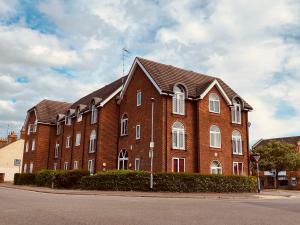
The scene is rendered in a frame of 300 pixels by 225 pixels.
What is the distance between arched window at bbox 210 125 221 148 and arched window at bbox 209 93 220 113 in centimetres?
164

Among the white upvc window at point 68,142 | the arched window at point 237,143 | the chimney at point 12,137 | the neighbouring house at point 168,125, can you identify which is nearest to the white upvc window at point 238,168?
the neighbouring house at point 168,125

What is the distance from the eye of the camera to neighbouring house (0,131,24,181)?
2389 inches

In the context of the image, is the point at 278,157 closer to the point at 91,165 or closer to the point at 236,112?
the point at 236,112

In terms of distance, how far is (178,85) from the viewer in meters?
31.8

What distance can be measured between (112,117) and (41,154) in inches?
657

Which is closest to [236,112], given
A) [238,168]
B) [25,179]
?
[238,168]

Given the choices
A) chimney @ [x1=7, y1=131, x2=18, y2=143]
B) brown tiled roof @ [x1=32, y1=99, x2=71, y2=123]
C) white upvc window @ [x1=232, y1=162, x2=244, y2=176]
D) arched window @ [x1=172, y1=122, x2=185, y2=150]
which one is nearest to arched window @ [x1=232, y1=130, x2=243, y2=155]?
white upvc window @ [x1=232, y1=162, x2=244, y2=176]

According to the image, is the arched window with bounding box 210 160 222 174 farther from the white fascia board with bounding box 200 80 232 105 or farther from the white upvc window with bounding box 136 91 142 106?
the white upvc window with bounding box 136 91 142 106

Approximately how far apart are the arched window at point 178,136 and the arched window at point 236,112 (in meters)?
6.80

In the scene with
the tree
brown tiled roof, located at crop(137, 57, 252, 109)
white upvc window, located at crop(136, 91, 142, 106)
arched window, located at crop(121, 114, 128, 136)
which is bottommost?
the tree

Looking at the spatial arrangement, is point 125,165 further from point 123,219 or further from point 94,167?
point 123,219

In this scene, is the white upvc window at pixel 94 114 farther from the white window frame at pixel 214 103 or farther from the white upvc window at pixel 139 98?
the white window frame at pixel 214 103

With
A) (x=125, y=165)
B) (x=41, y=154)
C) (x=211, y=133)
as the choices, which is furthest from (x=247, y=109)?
(x=41, y=154)

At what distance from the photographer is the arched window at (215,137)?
32719 mm
